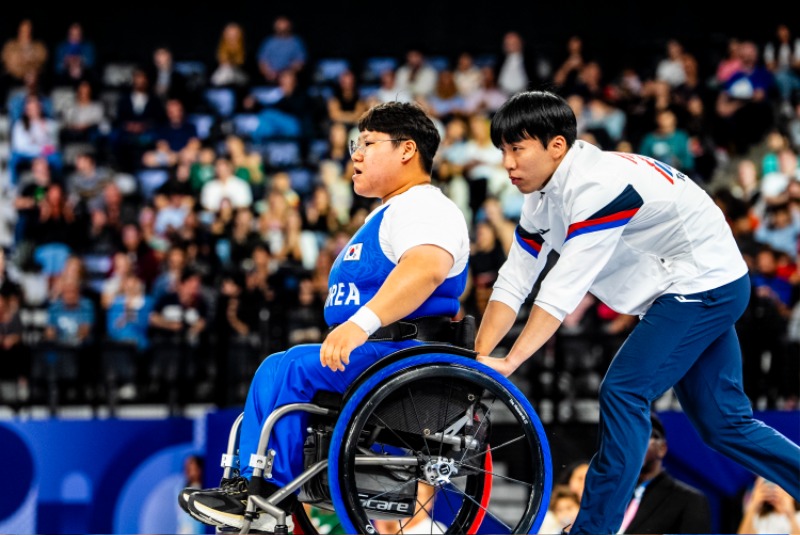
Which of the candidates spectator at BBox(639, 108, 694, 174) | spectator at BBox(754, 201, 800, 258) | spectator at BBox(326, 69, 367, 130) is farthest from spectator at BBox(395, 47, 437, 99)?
spectator at BBox(754, 201, 800, 258)

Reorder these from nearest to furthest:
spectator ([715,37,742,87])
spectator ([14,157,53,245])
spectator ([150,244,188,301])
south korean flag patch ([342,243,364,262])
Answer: south korean flag patch ([342,243,364,262])
spectator ([150,244,188,301])
spectator ([14,157,53,245])
spectator ([715,37,742,87])

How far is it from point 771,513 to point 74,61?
918 cm

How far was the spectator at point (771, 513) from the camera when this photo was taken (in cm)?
535

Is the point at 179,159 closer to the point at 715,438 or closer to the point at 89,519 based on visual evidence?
the point at 89,519

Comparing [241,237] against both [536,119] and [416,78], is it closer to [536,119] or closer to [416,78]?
[416,78]

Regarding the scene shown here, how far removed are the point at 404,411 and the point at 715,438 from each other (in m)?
1.01

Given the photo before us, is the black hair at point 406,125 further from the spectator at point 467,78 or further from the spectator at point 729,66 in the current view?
the spectator at point 729,66

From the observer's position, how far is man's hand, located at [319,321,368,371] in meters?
3.03

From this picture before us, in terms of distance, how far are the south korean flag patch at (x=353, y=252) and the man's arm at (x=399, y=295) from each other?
8.1 inches

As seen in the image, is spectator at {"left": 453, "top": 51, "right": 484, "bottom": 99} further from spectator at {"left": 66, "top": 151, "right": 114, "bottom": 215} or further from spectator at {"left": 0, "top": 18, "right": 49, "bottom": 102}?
spectator at {"left": 0, "top": 18, "right": 49, "bottom": 102}

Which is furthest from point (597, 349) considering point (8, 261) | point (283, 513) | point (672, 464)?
point (8, 261)

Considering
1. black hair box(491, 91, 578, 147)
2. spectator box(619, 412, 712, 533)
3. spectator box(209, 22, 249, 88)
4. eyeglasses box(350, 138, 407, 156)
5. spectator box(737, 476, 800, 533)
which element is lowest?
spectator box(737, 476, 800, 533)

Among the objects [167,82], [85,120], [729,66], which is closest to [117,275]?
[85,120]

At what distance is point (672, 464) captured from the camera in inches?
247
